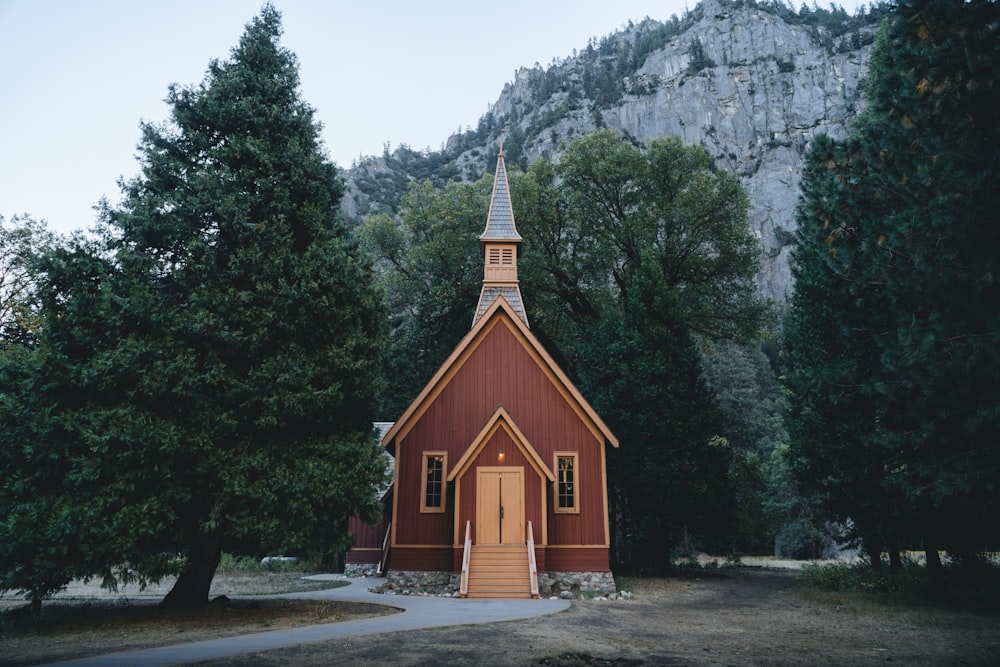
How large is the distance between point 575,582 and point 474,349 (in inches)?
297

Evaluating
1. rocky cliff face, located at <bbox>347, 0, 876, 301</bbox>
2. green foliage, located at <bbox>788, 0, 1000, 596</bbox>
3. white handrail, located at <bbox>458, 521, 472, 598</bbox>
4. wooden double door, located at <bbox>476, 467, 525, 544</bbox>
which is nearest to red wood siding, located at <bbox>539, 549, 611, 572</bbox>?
wooden double door, located at <bbox>476, 467, 525, 544</bbox>

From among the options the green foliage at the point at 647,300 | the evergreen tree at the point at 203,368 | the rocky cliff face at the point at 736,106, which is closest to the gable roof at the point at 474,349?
the green foliage at the point at 647,300

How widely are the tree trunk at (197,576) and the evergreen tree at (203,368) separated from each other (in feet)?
0.11

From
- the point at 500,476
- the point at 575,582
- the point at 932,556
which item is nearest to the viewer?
the point at 932,556

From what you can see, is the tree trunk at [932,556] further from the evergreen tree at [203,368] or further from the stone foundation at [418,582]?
the evergreen tree at [203,368]

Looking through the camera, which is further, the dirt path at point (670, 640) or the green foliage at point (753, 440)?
the green foliage at point (753, 440)

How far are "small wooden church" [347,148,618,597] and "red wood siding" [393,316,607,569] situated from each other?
0.10 feet

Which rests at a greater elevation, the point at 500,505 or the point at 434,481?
the point at 434,481

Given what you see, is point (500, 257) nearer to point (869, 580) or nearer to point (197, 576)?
point (197, 576)

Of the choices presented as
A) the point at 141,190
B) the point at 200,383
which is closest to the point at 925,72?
the point at 200,383

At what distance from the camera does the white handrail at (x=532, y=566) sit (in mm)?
15209

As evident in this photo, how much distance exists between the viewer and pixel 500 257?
2184 centimetres

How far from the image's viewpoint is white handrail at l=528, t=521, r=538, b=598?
15.2 metres

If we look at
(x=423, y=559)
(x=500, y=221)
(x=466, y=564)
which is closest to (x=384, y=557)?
(x=423, y=559)
